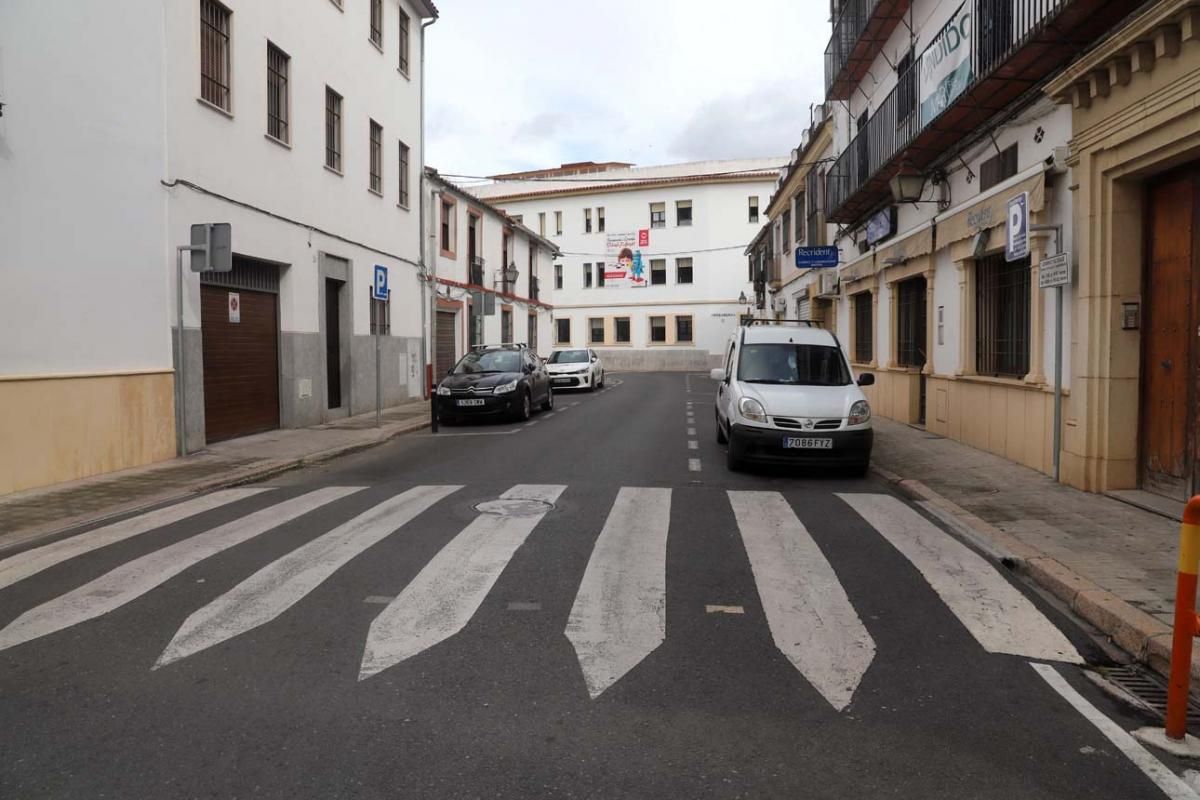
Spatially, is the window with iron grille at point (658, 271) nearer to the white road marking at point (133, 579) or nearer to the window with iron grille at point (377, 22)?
the window with iron grille at point (377, 22)

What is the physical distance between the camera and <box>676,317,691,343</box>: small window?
5144 centimetres

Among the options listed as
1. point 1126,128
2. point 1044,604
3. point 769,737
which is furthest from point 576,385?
point 769,737

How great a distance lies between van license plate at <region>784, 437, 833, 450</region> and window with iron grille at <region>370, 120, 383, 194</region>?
12903 mm

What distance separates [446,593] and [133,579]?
210 centimetres

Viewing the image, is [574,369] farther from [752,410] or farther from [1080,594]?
[1080,594]

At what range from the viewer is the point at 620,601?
5.08 meters

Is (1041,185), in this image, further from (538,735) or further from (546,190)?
(546,190)

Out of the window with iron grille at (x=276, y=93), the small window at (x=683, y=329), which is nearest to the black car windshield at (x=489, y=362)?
the window with iron grille at (x=276, y=93)

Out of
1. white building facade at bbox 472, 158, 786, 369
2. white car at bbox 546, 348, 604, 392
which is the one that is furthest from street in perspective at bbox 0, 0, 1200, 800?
white building facade at bbox 472, 158, 786, 369

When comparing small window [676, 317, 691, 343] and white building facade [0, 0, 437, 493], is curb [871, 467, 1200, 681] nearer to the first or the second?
white building facade [0, 0, 437, 493]

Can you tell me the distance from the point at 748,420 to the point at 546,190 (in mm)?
46137

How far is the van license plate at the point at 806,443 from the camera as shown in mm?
9609

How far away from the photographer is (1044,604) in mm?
5242

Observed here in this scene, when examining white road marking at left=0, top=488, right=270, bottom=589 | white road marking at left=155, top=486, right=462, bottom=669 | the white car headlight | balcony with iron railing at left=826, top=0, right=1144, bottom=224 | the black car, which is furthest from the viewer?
the black car
